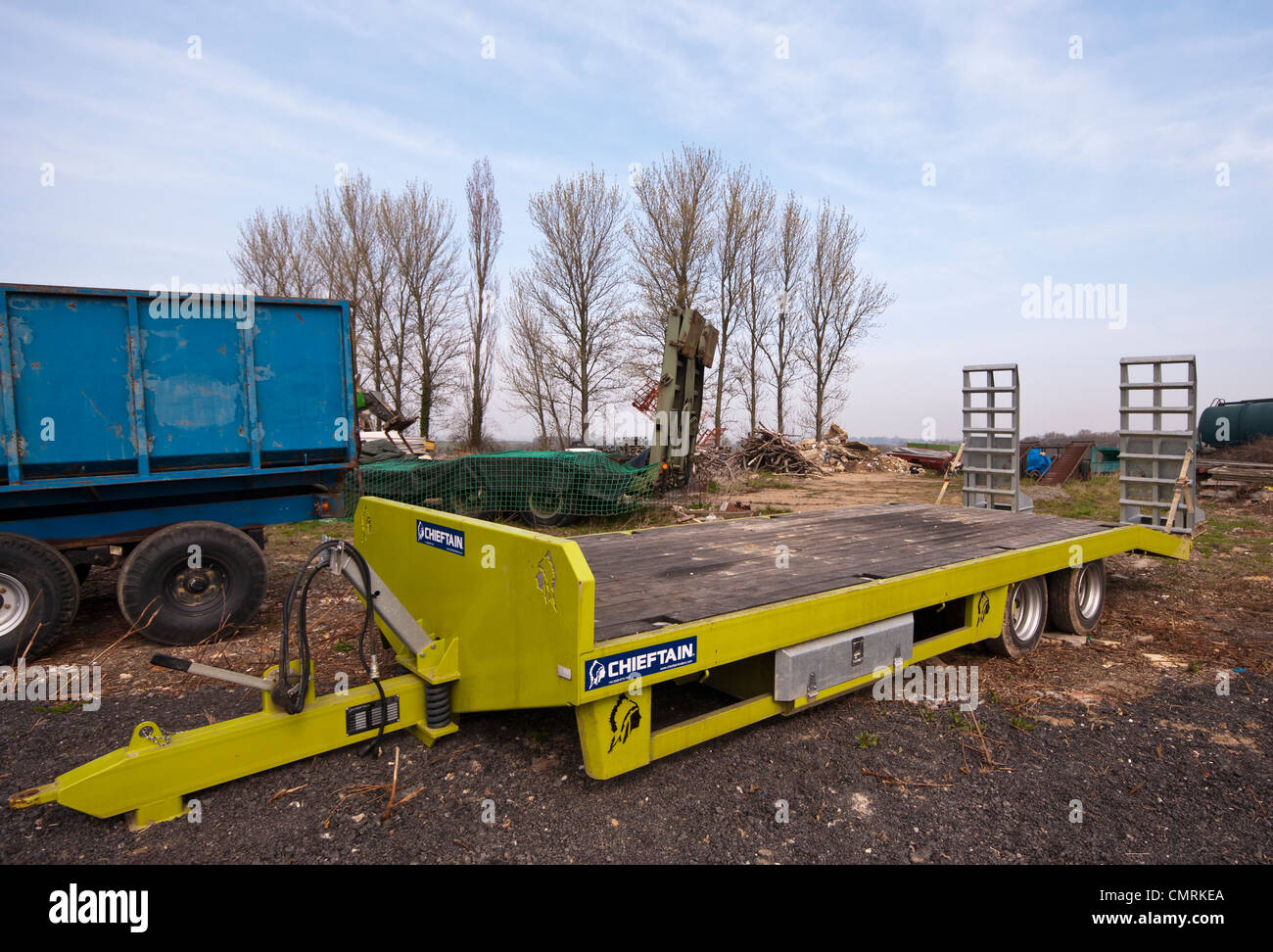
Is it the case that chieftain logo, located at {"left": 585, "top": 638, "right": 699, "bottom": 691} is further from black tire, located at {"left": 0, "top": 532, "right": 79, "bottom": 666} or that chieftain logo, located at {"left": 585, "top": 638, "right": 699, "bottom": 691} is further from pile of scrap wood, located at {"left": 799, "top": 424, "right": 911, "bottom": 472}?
pile of scrap wood, located at {"left": 799, "top": 424, "right": 911, "bottom": 472}

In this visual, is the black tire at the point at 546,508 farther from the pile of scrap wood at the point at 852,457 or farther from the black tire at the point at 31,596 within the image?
the pile of scrap wood at the point at 852,457

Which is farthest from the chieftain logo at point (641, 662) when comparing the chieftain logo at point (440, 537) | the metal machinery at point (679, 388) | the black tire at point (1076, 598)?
the metal machinery at point (679, 388)

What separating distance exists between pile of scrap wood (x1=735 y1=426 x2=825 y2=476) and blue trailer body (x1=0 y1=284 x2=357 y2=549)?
19.0 meters

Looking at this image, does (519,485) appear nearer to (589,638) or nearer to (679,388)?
(679,388)

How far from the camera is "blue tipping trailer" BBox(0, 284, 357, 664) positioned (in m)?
4.82

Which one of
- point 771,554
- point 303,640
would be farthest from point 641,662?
point 771,554

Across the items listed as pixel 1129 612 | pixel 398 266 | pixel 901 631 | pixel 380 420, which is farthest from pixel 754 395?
pixel 901 631

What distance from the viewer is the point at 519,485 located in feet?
34.6

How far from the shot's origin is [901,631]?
4.02 meters

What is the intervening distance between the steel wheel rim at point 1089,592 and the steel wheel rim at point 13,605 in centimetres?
767

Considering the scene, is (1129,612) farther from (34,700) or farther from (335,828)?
(34,700)

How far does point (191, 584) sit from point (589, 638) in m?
4.10

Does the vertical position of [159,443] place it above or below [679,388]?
below

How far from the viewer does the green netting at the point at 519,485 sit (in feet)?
34.3
